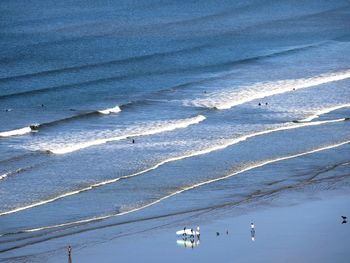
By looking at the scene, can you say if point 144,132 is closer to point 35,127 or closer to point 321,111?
point 35,127

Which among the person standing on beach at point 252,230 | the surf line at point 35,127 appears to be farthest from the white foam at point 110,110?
the person standing on beach at point 252,230

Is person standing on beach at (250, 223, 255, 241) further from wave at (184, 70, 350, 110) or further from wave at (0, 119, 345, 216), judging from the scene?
wave at (184, 70, 350, 110)

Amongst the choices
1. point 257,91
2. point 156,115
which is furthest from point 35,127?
point 257,91

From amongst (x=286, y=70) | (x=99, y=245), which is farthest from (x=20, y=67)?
(x=99, y=245)

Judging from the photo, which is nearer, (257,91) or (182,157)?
(182,157)

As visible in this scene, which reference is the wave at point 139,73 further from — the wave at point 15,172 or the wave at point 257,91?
the wave at point 15,172

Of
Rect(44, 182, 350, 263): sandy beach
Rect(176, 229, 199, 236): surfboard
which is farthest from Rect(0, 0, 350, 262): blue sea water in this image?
Rect(176, 229, 199, 236): surfboard

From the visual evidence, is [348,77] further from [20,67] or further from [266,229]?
[266,229]
